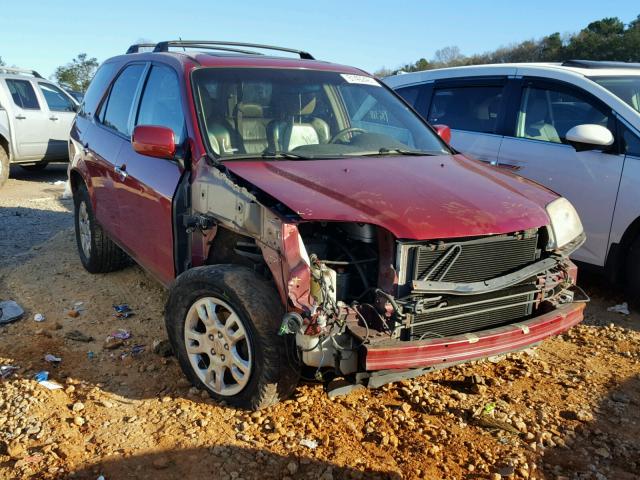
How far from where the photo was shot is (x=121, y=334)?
4.22m

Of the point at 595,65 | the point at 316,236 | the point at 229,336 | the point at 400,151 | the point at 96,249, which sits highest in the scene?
the point at 595,65

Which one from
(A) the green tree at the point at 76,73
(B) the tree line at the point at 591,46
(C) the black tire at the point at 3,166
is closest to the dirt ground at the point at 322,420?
(C) the black tire at the point at 3,166

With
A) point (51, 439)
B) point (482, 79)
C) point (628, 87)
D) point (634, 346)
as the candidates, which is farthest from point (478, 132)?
point (51, 439)

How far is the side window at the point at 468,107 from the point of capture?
5.70 m

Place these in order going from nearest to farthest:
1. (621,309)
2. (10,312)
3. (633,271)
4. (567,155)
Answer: (10,312) → (633,271) → (621,309) → (567,155)

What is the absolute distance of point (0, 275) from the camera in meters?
5.47

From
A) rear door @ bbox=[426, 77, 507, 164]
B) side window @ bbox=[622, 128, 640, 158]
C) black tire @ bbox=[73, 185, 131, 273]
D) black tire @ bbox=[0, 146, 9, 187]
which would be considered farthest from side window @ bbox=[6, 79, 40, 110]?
side window @ bbox=[622, 128, 640, 158]

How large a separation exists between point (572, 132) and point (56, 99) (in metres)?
10.3

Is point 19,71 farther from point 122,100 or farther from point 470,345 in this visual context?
point 470,345

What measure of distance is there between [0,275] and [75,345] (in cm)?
192

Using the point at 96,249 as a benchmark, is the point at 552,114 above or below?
above

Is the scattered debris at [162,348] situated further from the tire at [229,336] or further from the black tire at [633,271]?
the black tire at [633,271]

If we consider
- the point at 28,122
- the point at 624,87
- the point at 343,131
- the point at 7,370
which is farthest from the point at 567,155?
the point at 28,122

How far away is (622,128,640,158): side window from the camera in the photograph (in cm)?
459
